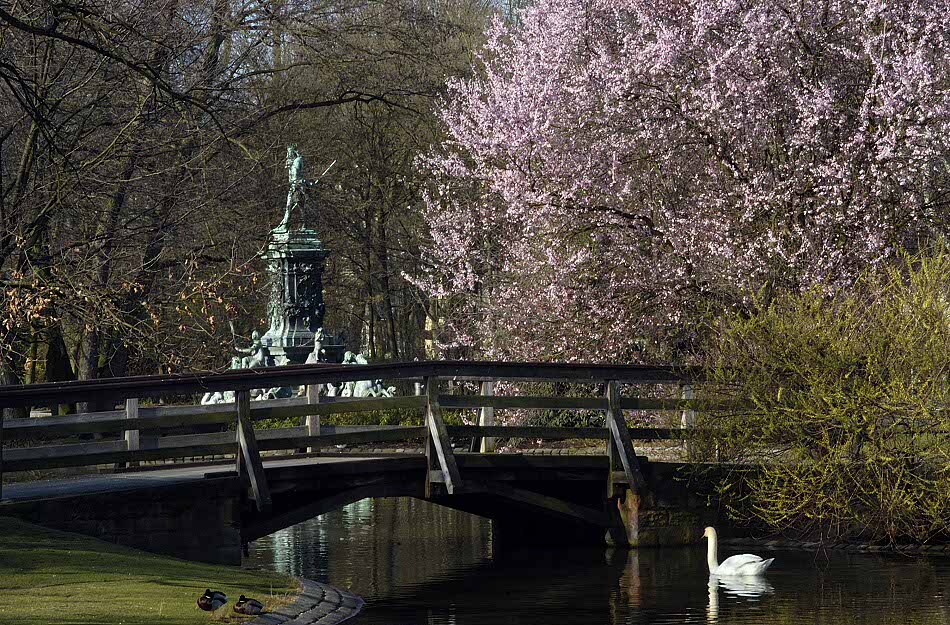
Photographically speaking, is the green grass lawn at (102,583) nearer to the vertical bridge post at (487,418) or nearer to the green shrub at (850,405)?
the vertical bridge post at (487,418)

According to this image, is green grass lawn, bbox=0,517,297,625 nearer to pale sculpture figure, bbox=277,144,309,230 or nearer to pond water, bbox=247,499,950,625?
pond water, bbox=247,499,950,625

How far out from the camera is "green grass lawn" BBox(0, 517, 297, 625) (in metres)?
10.5

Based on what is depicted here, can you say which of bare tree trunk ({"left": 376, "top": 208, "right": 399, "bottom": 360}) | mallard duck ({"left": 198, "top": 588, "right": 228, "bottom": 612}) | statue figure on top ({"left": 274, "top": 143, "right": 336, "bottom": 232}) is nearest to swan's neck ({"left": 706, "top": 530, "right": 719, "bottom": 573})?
mallard duck ({"left": 198, "top": 588, "right": 228, "bottom": 612})

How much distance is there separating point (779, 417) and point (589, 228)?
674 centimetres

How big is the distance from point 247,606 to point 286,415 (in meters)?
5.31

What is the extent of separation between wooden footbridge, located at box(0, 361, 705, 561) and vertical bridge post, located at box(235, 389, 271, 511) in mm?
15

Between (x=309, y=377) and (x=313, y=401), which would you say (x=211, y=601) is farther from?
(x=313, y=401)

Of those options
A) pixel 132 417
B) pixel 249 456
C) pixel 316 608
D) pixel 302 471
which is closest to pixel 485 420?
pixel 302 471

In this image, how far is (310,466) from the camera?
16297 millimetres

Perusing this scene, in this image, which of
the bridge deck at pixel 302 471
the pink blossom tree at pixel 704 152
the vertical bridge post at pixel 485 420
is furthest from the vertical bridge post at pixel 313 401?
the pink blossom tree at pixel 704 152

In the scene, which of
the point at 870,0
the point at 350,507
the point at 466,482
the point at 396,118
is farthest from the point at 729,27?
the point at 396,118

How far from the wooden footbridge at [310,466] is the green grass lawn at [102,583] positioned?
1075 millimetres

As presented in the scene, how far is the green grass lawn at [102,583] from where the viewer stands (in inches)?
412

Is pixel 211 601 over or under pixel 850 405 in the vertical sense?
under
